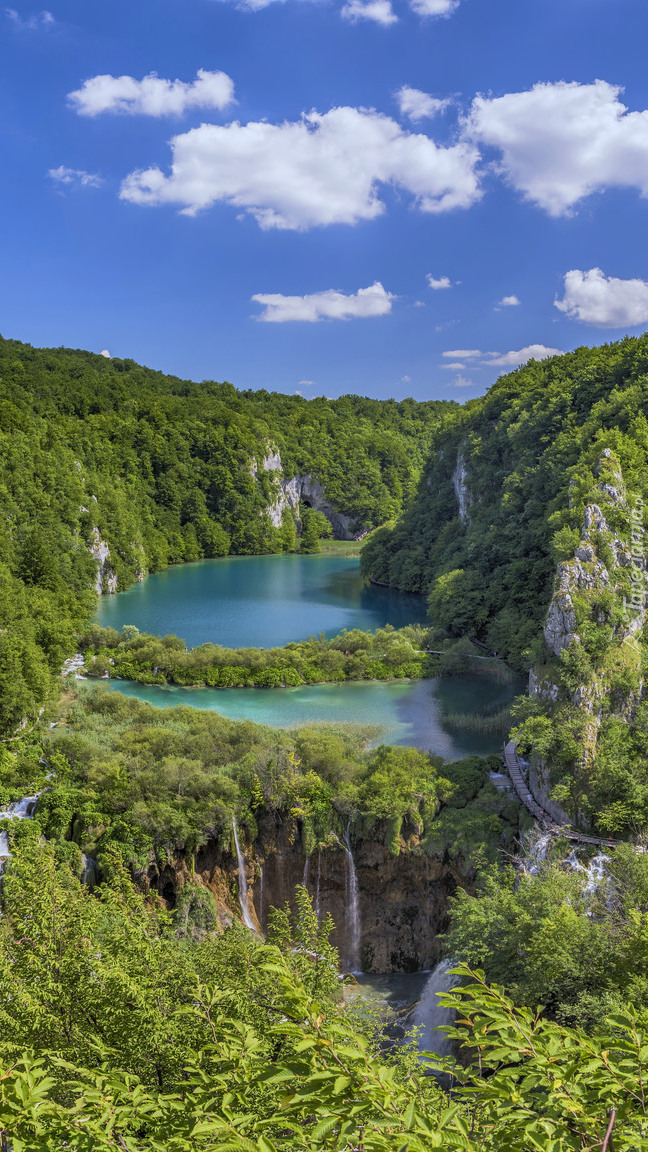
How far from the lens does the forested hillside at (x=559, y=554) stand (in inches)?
779

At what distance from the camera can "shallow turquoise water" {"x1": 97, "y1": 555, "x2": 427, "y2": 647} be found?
1703 inches

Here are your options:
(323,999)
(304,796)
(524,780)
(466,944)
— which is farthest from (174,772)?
(323,999)

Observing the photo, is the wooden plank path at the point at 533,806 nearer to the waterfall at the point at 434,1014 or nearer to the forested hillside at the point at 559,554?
the forested hillside at the point at 559,554

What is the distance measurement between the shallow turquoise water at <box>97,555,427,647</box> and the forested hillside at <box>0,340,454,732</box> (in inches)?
145

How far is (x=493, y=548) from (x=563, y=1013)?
3002 centimetres

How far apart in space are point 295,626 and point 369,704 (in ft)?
49.3

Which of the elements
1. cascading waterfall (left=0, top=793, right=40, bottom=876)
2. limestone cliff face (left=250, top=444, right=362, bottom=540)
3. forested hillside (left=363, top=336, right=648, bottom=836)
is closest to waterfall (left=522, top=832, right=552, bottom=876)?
forested hillside (left=363, top=336, right=648, bottom=836)

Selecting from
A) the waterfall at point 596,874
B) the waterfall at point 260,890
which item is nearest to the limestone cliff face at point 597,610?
the waterfall at point 596,874

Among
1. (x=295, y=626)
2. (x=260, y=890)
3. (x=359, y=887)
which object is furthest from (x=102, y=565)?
(x=359, y=887)

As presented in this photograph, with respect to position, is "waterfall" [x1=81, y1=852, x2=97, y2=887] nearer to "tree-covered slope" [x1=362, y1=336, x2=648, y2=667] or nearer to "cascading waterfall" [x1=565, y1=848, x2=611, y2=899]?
"cascading waterfall" [x1=565, y1=848, x2=611, y2=899]

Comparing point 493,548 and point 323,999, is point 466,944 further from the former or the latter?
point 493,548

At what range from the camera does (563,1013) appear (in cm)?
1225

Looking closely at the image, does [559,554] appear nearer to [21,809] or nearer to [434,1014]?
[434,1014]

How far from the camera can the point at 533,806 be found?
1986 cm
